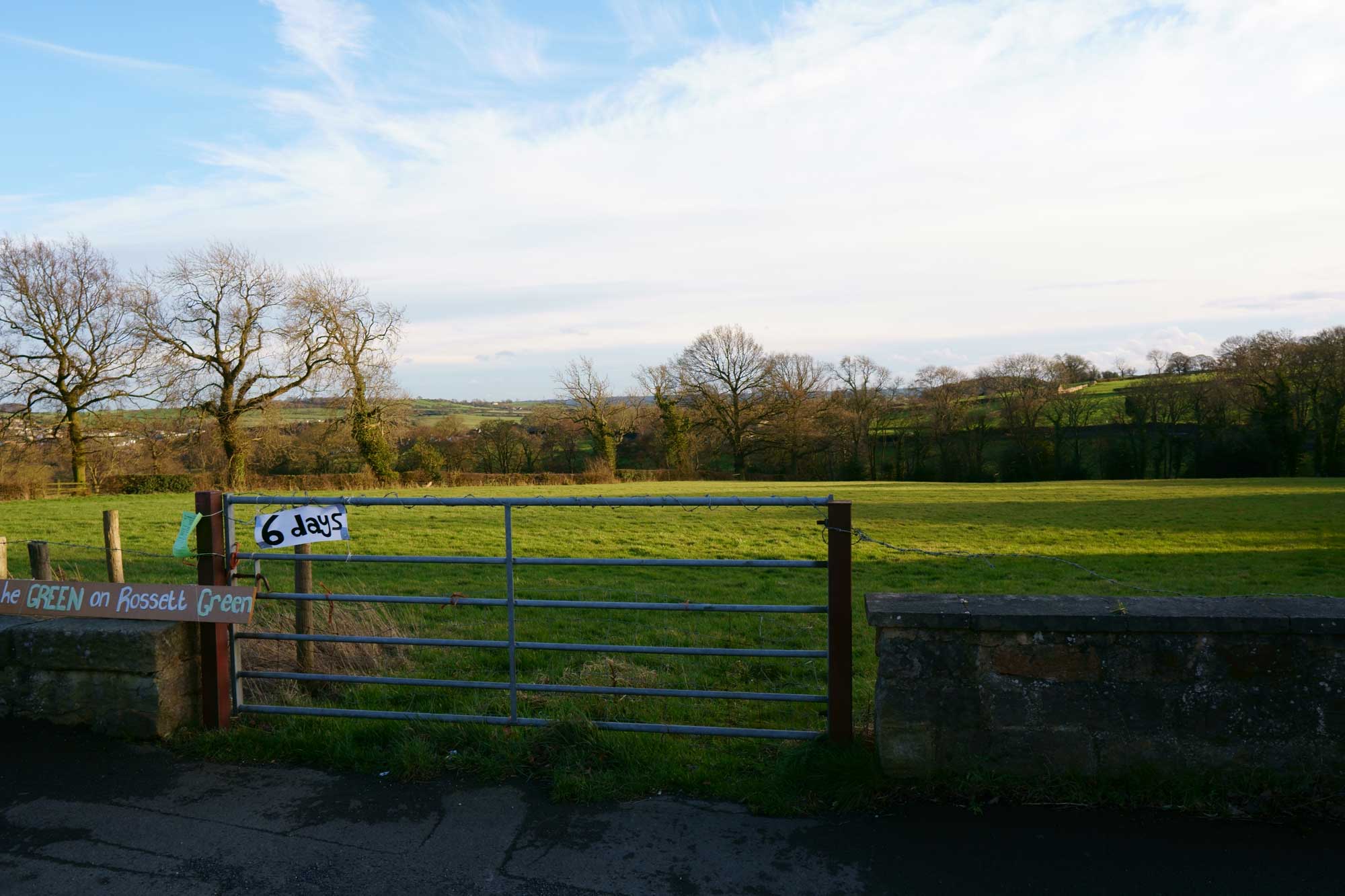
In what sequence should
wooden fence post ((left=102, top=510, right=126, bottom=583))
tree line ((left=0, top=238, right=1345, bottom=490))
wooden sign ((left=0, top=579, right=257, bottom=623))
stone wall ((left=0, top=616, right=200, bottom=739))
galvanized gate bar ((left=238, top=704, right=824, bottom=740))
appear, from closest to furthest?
galvanized gate bar ((left=238, top=704, right=824, bottom=740))
stone wall ((left=0, top=616, right=200, bottom=739))
wooden sign ((left=0, top=579, right=257, bottom=623))
wooden fence post ((left=102, top=510, right=126, bottom=583))
tree line ((left=0, top=238, right=1345, bottom=490))

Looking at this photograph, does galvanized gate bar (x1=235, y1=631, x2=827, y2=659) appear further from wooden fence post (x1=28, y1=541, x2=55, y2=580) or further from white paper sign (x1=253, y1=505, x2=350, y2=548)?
wooden fence post (x1=28, y1=541, x2=55, y2=580)

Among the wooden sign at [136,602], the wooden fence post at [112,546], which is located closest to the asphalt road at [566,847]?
the wooden sign at [136,602]

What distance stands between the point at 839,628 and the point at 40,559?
272 inches

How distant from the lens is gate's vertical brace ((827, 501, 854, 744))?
4562 mm

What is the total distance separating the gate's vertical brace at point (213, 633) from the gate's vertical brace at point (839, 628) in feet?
11.6

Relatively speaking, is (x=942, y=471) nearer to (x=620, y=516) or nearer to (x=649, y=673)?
(x=620, y=516)

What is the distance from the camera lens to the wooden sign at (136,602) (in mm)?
5078

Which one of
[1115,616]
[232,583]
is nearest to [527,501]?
[232,583]

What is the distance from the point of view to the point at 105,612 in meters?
5.15

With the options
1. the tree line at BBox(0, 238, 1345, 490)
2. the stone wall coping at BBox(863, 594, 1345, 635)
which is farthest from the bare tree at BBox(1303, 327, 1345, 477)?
the stone wall coping at BBox(863, 594, 1345, 635)

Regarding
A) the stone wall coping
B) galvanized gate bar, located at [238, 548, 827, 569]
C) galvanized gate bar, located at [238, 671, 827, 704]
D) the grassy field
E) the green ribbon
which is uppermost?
the green ribbon

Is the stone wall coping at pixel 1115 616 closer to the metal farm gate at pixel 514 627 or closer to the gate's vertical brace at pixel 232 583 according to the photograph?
the metal farm gate at pixel 514 627

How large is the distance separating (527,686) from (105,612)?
256 cm

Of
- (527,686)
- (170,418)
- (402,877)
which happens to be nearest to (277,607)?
(527,686)
